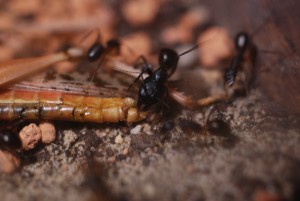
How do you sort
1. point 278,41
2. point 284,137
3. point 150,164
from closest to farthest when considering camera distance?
point 284,137 → point 150,164 → point 278,41

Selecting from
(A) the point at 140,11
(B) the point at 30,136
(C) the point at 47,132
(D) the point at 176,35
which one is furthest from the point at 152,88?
(A) the point at 140,11

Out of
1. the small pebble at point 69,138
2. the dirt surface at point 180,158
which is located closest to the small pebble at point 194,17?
the dirt surface at point 180,158

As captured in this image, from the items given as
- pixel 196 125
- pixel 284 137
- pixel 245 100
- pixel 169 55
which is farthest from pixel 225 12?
pixel 284 137

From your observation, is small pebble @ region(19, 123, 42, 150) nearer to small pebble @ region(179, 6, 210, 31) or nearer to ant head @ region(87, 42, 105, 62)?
ant head @ region(87, 42, 105, 62)

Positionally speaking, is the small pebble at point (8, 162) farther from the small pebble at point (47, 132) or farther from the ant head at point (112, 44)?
the ant head at point (112, 44)

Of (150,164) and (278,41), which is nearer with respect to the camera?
(150,164)

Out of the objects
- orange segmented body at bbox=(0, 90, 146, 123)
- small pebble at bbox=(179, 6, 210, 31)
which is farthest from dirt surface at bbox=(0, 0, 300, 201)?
small pebble at bbox=(179, 6, 210, 31)

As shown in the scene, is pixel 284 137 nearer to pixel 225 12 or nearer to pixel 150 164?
pixel 150 164
